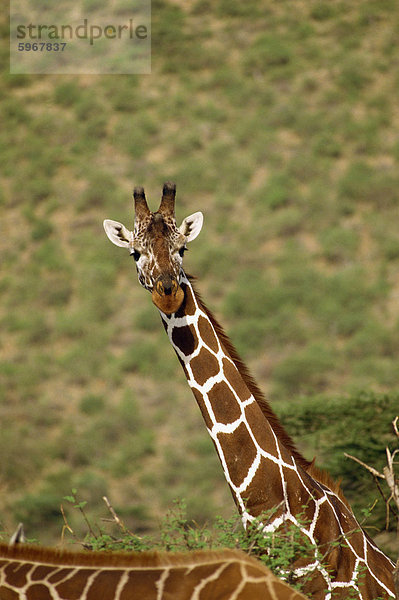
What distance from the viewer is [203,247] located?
23047 millimetres

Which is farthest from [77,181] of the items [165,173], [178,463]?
[178,463]

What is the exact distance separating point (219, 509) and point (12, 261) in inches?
459

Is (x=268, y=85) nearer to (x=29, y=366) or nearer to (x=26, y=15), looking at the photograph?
(x=26, y=15)

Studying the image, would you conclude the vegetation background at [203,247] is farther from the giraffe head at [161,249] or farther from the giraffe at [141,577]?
the giraffe at [141,577]

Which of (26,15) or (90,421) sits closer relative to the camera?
(90,421)

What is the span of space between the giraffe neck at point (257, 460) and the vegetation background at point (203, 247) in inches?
150

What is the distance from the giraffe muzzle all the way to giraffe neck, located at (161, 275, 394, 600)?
0.29 m

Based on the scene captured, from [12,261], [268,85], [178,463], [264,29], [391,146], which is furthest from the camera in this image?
[264,29]

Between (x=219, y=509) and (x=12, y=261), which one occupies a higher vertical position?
(x=12, y=261)

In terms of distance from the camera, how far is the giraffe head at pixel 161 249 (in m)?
5.80

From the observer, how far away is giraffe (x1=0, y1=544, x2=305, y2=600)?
12.1 feet

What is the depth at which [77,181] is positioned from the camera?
26172 mm

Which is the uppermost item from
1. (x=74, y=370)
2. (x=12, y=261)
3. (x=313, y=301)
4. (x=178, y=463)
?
(x=12, y=261)

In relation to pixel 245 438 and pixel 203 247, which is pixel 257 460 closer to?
pixel 245 438
